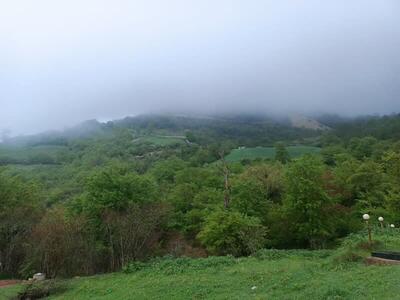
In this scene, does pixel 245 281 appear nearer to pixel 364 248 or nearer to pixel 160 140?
pixel 364 248

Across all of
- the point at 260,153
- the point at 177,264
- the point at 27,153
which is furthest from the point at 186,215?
the point at 27,153

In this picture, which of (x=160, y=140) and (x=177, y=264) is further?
(x=160, y=140)

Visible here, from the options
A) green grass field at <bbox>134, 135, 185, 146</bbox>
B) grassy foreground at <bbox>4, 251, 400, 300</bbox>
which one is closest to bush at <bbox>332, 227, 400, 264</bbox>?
grassy foreground at <bbox>4, 251, 400, 300</bbox>

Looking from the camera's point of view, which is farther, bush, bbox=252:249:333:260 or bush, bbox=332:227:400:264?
bush, bbox=252:249:333:260

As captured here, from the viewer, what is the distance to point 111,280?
20.3m

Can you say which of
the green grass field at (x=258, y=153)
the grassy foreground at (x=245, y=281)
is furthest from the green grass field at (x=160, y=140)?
the grassy foreground at (x=245, y=281)

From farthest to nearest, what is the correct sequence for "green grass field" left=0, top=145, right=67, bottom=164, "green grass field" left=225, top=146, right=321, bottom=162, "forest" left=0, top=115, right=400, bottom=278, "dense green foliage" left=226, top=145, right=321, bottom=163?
1. "green grass field" left=0, top=145, right=67, bottom=164
2. "green grass field" left=225, top=146, right=321, bottom=162
3. "dense green foliage" left=226, top=145, right=321, bottom=163
4. "forest" left=0, top=115, right=400, bottom=278

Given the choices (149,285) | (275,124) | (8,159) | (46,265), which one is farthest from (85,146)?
(149,285)

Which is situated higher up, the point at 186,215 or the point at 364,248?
the point at 364,248

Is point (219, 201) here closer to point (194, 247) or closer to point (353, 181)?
point (194, 247)

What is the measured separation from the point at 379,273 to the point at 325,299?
321 cm

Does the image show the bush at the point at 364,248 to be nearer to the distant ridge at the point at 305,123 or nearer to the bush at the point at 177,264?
the bush at the point at 177,264

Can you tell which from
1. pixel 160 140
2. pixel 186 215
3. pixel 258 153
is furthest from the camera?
pixel 160 140

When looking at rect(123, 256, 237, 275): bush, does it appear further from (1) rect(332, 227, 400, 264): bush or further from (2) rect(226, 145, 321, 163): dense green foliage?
(2) rect(226, 145, 321, 163): dense green foliage
